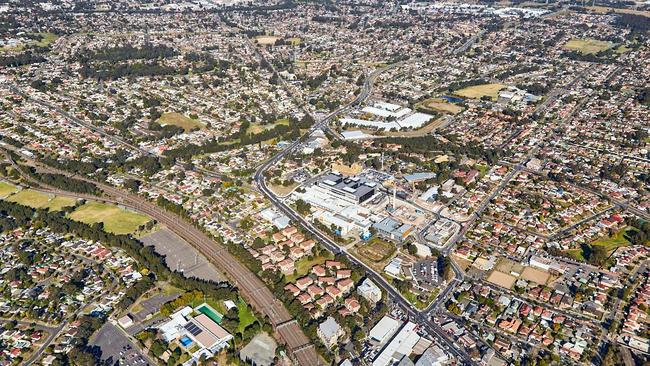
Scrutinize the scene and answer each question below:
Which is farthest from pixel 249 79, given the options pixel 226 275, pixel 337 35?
pixel 226 275

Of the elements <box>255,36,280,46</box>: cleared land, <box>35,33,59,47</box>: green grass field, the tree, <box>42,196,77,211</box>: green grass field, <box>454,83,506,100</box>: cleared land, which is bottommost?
<box>454,83,506,100</box>: cleared land

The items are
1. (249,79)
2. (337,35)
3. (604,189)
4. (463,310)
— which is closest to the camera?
(463,310)

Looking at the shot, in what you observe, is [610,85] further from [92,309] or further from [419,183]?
[92,309]

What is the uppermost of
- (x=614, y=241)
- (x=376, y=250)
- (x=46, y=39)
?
(x=46, y=39)

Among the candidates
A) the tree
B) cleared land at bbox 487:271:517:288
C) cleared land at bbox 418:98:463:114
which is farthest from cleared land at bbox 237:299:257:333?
cleared land at bbox 418:98:463:114

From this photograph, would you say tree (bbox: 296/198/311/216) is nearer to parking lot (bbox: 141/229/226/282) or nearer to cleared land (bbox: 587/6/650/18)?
parking lot (bbox: 141/229/226/282)

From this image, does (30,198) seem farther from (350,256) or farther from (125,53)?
(125,53)

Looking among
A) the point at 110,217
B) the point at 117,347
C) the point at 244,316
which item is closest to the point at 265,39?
the point at 110,217
